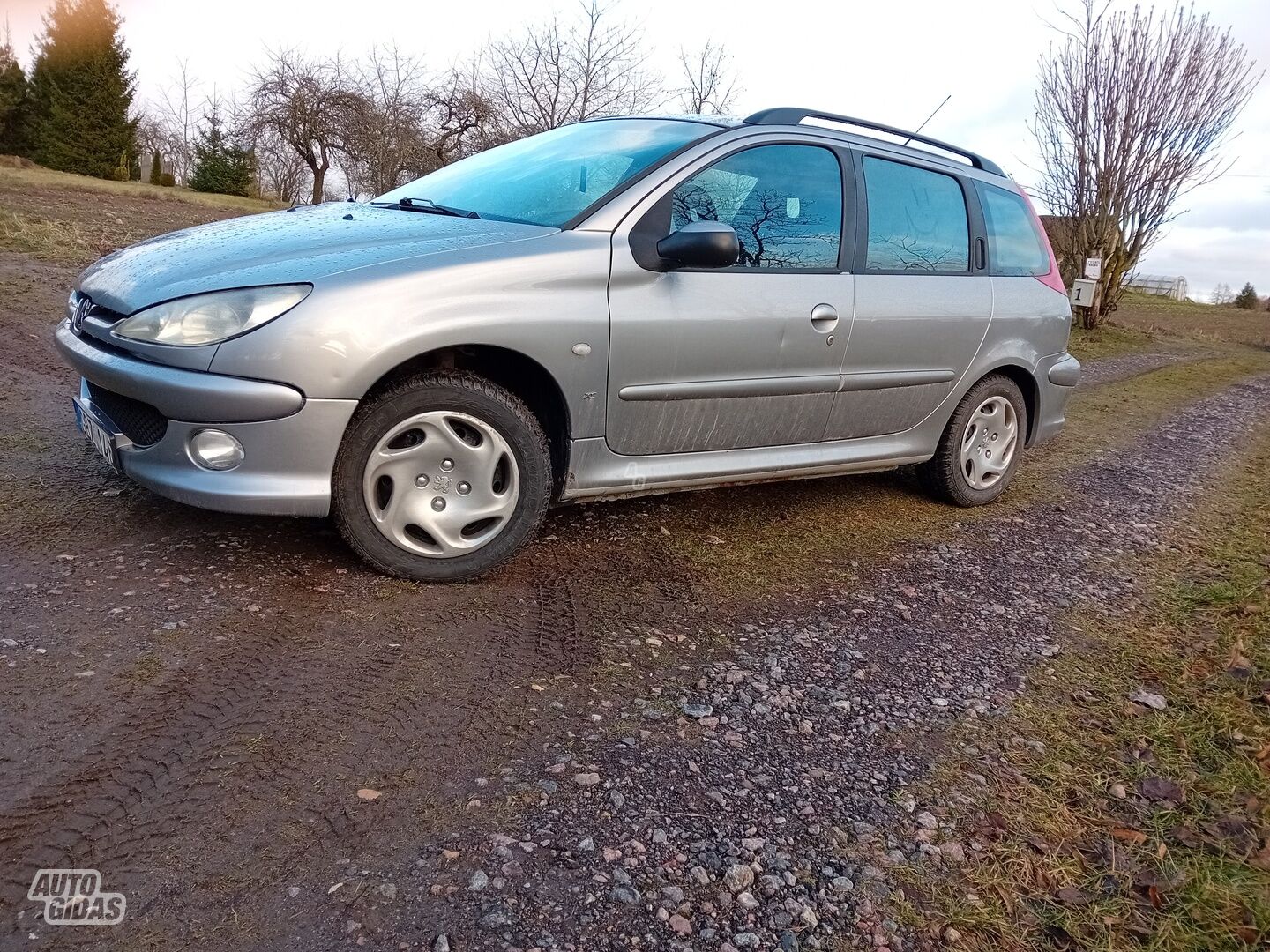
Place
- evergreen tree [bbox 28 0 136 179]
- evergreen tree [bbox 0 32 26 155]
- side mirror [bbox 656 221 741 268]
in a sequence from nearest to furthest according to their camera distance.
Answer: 1. side mirror [bbox 656 221 741 268]
2. evergreen tree [bbox 28 0 136 179]
3. evergreen tree [bbox 0 32 26 155]

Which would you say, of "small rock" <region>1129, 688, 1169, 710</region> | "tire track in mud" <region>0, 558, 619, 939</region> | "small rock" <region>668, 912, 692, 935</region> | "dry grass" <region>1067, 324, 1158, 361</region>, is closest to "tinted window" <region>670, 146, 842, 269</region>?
"tire track in mud" <region>0, 558, 619, 939</region>

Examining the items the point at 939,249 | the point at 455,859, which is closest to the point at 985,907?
the point at 455,859

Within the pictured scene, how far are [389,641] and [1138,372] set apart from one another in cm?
1283

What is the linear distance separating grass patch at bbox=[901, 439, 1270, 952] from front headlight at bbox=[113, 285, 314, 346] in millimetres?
2323

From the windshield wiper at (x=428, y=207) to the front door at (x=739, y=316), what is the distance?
0.67m

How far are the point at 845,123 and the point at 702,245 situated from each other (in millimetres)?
1458

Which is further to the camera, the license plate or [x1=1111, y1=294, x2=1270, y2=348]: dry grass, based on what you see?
[x1=1111, y1=294, x2=1270, y2=348]: dry grass

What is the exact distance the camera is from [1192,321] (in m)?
23.5

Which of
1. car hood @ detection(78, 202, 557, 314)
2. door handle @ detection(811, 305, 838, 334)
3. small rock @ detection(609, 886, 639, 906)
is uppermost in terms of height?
car hood @ detection(78, 202, 557, 314)

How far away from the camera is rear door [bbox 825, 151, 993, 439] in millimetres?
4023

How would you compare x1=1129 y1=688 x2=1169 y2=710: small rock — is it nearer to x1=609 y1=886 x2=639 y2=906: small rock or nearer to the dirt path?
the dirt path

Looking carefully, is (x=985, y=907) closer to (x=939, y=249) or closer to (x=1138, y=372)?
(x=939, y=249)

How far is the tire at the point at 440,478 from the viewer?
2959mm

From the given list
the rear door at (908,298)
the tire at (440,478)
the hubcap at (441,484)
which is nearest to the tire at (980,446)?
the rear door at (908,298)
